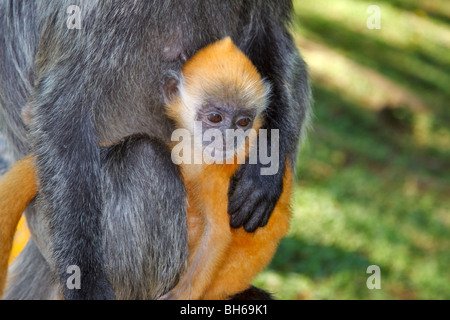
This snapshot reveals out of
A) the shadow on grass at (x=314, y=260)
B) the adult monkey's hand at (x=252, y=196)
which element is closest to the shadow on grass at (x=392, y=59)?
the shadow on grass at (x=314, y=260)

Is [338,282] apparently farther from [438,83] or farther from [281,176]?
[438,83]

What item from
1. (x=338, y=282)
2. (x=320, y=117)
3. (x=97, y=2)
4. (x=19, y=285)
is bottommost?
(x=338, y=282)

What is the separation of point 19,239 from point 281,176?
87.6 inches

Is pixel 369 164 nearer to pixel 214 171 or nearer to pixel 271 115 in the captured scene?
pixel 271 115

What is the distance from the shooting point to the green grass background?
6891 millimetres

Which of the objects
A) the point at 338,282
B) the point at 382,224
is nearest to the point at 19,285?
the point at 338,282

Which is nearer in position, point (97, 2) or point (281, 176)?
point (97, 2)

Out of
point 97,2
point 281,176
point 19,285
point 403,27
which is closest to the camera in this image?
point 97,2

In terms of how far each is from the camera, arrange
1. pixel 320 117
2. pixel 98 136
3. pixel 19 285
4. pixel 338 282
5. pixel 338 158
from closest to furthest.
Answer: pixel 98 136 → pixel 19 285 → pixel 338 282 → pixel 338 158 → pixel 320 117

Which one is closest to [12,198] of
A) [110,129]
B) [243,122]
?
[110,129]

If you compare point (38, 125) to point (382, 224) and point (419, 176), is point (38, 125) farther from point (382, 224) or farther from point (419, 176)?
point (419, 176)

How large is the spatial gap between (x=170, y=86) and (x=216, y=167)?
0.54 m

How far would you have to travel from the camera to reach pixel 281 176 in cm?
434

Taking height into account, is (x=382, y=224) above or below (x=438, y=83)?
below
